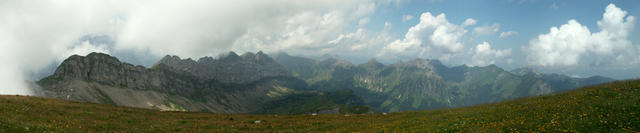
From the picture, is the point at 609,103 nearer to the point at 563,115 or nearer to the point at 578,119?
the point at 563,115

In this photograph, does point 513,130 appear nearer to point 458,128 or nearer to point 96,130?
point 458,128

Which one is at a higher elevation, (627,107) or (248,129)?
(627,107)

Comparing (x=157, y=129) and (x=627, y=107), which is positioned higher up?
(x=627, y=107)

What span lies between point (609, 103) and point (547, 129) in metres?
8.05

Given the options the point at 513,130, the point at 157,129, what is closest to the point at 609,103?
the point at 513,130

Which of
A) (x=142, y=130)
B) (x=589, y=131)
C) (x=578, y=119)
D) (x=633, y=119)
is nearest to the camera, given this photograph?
(x=589, y=131)

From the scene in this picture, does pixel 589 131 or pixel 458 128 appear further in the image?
pixel 458 128

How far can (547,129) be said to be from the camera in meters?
14.5

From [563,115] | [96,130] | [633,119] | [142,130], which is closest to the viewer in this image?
[633,119]

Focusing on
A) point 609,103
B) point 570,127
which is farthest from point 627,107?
point 570,127

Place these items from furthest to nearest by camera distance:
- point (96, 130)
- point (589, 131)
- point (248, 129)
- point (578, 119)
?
point (248, 129) < point (96, 130) < point (578, 119) < point (589, 131)

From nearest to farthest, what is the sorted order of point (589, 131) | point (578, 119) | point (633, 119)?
point (589, 131), point (633, 119), point (578, 119)

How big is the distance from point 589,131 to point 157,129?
99.0 ft

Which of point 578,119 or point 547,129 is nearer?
point 547,129
